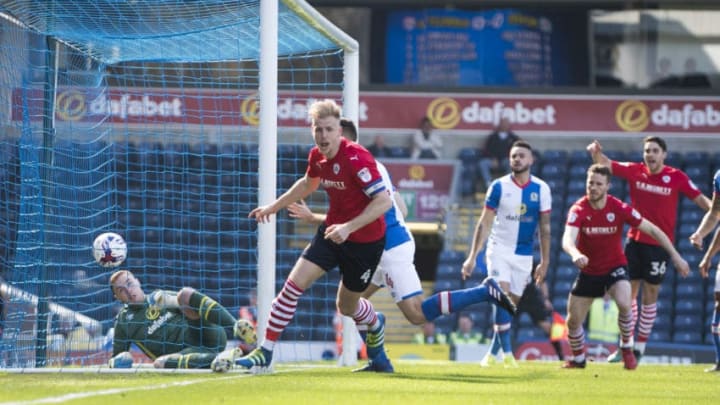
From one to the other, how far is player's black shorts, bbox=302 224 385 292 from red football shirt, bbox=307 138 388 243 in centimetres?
6

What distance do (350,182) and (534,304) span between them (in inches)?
451

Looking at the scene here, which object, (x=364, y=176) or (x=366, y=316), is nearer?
(x=364, y=176)

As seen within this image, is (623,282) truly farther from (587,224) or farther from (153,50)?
(153,50)

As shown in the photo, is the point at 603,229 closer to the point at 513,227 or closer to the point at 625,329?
the point at 625,329

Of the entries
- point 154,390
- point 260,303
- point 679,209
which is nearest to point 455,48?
point 679,209


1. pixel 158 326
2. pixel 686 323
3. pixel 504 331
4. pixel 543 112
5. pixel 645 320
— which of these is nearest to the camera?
pixel 158 326

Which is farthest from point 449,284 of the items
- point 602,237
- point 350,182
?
point 350,182

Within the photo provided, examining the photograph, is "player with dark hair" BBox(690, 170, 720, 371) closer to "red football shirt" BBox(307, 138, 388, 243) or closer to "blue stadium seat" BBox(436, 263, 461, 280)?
"red football shirt" BBox(307, 138, 388, 243)

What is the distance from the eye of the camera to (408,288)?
34.2 ft

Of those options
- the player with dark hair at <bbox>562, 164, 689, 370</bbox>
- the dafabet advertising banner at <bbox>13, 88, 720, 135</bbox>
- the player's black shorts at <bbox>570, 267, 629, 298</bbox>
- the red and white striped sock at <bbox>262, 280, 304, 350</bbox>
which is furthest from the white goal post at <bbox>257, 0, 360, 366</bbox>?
the dafabet advertising banner at <bbox>13, 88, 720, 135</bbox>

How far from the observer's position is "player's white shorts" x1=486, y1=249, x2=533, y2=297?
1288 cm

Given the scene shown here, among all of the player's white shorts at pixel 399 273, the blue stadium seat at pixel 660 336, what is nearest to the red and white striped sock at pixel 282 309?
the player's white shorts at pixel 399 273

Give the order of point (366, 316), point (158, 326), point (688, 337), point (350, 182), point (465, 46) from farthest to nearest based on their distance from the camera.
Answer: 1. point (465, 46)
2. point (688, 337)
3. point (158, 326)
4. point (366, 316)
5. point (350, 182)

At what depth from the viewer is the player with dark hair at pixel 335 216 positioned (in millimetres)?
8984
